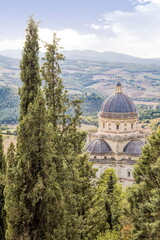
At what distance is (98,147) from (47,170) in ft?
105

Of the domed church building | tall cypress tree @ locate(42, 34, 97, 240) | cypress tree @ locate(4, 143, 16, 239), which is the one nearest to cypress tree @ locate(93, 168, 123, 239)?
tall cypress tree @ locate(42, 34, 97, 240)

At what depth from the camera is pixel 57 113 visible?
19234mm

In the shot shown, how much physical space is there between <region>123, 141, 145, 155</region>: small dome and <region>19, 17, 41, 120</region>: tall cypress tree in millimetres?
31729

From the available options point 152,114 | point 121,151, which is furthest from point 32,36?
point 152,114

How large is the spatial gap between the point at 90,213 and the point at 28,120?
1158cm

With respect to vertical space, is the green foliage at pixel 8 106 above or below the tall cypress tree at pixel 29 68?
below

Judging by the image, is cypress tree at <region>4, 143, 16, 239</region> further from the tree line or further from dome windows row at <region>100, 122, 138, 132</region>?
dome windows row at <region>100, 122, 138, 132</region>

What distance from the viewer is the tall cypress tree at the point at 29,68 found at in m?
16.3

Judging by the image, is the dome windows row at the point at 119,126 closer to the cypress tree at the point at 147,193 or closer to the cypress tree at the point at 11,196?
the cypress tree at the point at 147,193

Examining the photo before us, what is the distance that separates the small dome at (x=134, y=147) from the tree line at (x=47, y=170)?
22.3m

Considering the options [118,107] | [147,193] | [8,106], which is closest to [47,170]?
[147,193]

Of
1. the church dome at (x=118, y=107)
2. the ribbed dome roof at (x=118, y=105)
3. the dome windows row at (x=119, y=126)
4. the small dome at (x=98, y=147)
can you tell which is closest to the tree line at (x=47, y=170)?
the small dome at (x=98, y=147)

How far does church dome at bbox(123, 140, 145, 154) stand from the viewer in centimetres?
4603

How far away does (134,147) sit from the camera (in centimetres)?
4631
